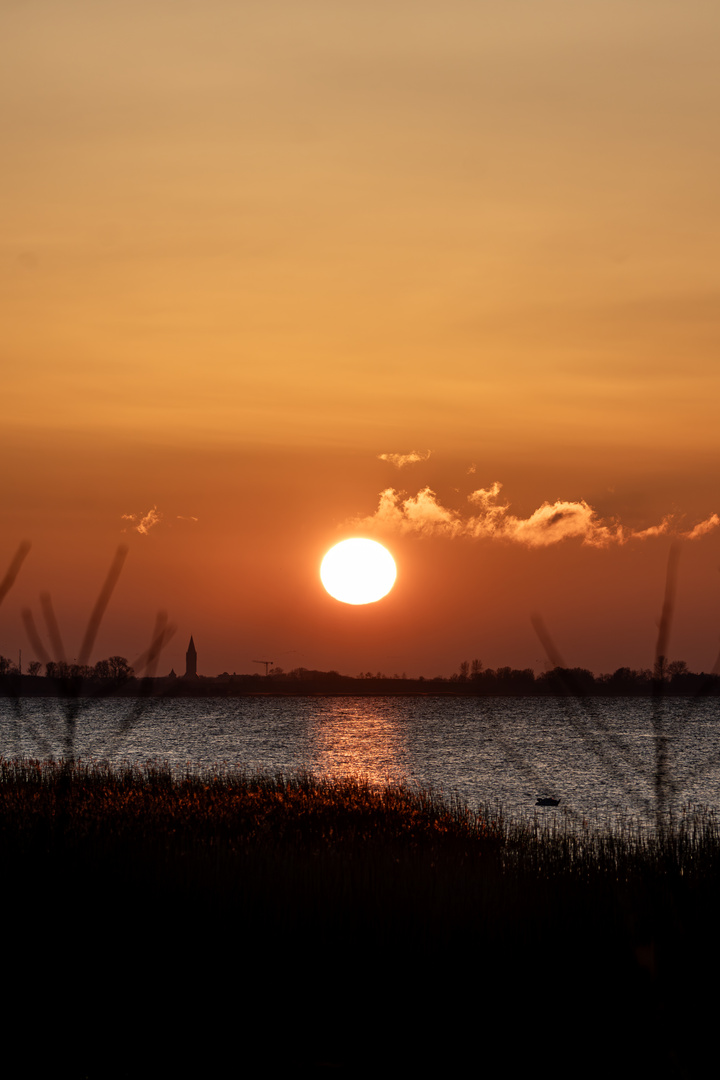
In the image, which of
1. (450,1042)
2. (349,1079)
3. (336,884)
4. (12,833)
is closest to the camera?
(349,1079)

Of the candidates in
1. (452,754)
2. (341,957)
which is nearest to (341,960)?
(341,957)

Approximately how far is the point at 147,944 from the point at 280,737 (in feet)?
400

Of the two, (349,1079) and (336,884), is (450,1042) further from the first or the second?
(336,884)

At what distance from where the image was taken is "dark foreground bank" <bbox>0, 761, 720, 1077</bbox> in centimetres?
1109

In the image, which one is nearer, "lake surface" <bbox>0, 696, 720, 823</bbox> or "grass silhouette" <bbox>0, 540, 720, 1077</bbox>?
"grass silhouette" <bbox>0, 540, 720, 1077</bbox>

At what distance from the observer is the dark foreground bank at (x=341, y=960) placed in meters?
11.1

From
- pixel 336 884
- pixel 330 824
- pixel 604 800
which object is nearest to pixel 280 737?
pixel 604 800

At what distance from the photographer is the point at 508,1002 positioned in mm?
12188

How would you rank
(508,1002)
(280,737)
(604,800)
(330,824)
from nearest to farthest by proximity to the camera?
(508,1002) → (330,824) → (604,800) → (280,737)

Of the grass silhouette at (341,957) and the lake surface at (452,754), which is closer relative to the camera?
the grass silhouette at (341,957)

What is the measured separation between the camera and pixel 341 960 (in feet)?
42.9

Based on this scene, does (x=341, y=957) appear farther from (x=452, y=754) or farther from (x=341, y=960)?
(x=452, y=754)

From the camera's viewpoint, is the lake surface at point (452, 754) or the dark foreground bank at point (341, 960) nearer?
the dark foreground bank at point (341, 960)

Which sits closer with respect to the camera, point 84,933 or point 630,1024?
point 630,1024
